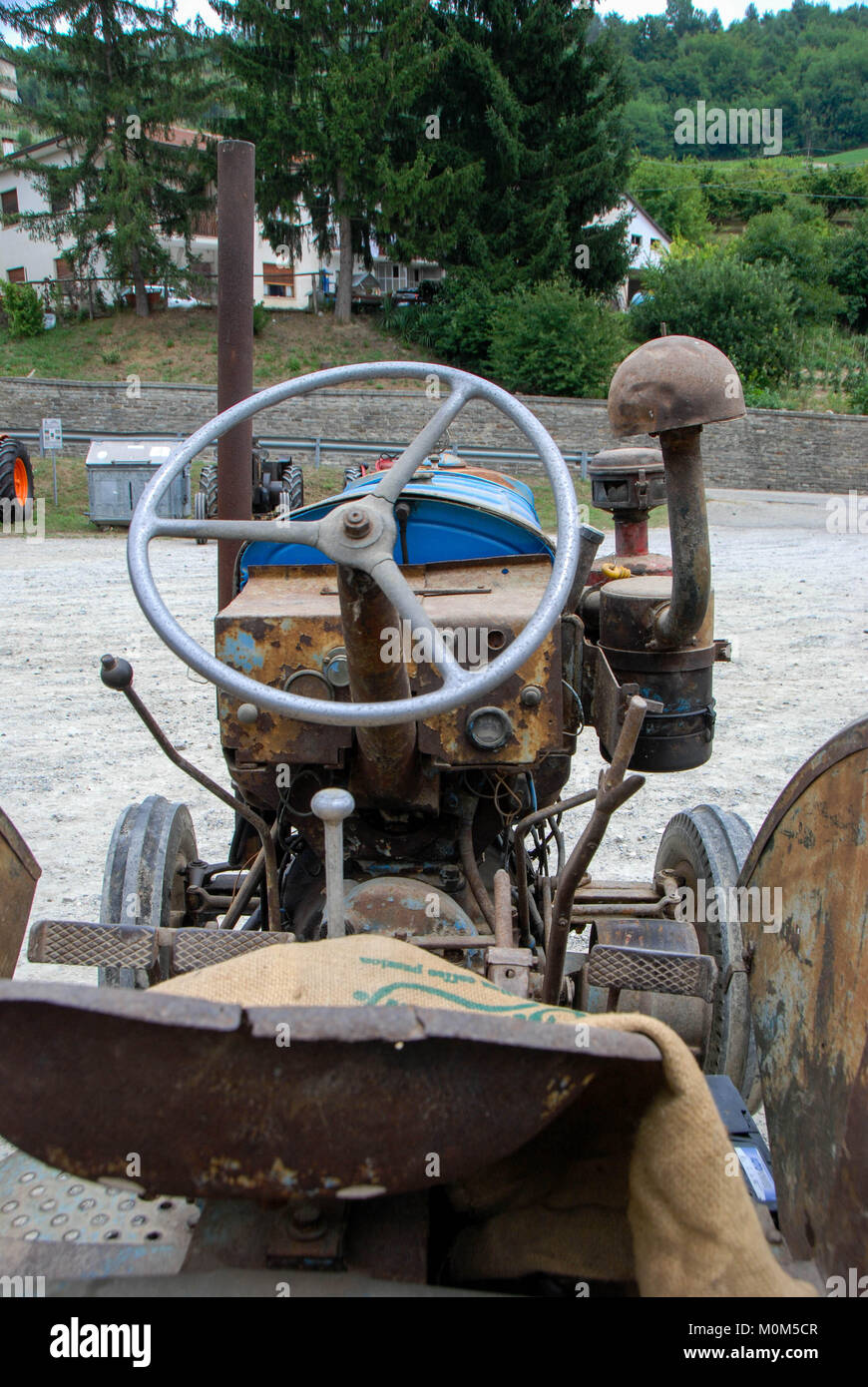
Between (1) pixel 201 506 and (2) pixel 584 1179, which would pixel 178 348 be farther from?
(2) pixel 584 1179

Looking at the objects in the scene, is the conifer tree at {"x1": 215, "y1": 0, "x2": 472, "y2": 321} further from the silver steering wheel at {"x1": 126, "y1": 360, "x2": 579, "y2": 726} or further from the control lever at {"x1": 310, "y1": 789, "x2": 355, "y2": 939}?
the control lever at {"x1": 310, "y1": 789, "x2": 355, "y2": 939}

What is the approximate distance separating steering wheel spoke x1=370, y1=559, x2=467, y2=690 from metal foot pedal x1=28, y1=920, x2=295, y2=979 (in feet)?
2.35

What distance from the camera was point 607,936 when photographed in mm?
2732

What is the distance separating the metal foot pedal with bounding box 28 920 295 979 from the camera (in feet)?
7.43

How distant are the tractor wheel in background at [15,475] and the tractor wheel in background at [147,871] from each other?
1287cm

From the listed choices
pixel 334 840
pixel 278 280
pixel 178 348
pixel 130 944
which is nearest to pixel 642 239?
pixel 278 280

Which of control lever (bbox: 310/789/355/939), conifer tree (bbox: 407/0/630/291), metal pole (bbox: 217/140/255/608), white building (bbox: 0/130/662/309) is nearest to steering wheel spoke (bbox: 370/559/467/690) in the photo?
control lever (bbox: 310/789/355/939)

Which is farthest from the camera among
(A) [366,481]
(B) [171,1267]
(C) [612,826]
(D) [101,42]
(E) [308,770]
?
(D) [101,42]

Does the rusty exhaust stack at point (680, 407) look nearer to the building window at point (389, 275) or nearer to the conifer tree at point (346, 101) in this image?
the conifer tree at point (346, 101)

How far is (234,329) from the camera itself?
2959 mm

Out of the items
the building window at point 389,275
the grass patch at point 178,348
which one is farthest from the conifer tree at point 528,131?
the building window at point 389,275

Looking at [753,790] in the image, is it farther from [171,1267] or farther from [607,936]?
[171,1267]
